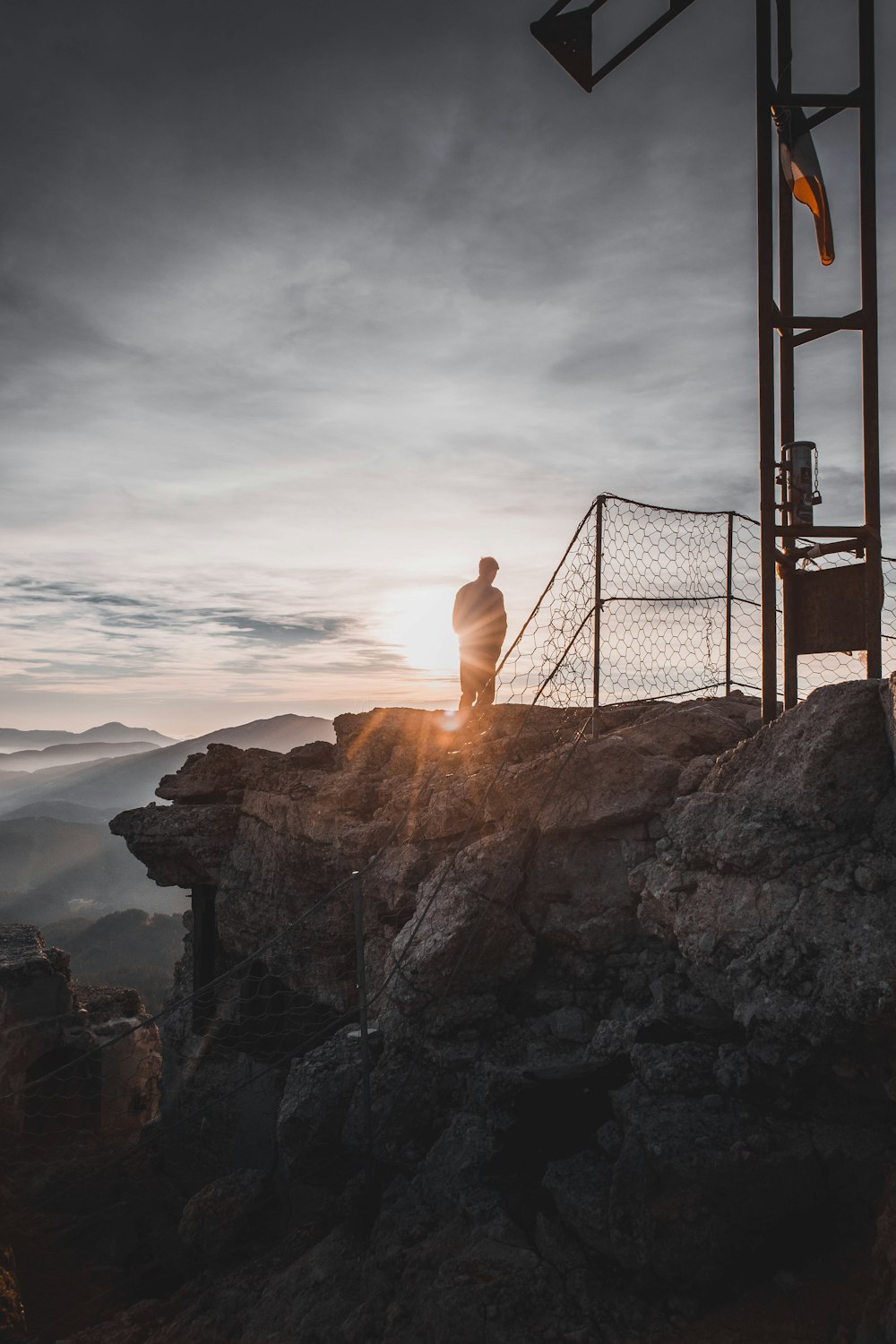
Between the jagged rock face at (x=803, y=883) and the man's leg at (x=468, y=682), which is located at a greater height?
the man's leg at (x=468, y=682)

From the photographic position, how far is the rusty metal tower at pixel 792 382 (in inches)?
222

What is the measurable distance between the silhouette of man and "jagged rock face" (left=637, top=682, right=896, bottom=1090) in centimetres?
500

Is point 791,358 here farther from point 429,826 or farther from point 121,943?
point 121,943

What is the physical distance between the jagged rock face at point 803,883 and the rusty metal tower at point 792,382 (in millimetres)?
781

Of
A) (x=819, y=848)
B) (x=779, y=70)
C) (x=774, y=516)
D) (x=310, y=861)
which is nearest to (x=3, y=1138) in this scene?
(x=310, y=861)

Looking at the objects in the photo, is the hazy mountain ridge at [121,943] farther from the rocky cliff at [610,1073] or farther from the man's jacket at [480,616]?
the rocky cliff at [610,1073]

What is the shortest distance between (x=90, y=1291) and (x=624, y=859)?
6432mm

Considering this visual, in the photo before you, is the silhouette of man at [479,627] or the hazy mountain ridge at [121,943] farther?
the hazy mountain ridge at [121,943]

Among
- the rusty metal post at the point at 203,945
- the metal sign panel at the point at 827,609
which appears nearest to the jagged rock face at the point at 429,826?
the rusty metal post at the point at 203,945

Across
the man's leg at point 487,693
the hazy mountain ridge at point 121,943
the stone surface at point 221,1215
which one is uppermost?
the man's leg at point 487,693

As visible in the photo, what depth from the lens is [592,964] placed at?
6.14m

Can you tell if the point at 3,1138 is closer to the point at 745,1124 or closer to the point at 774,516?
the point at 745,1124

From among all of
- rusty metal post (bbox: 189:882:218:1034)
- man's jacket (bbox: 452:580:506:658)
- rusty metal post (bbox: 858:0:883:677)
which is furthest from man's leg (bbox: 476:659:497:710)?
rusty metal post (bbox: 189:882:218:1034)

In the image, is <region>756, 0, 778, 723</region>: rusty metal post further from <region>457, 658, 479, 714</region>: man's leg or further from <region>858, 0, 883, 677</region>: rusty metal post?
<region>457, 658, 479, 714</region>: man's leg
